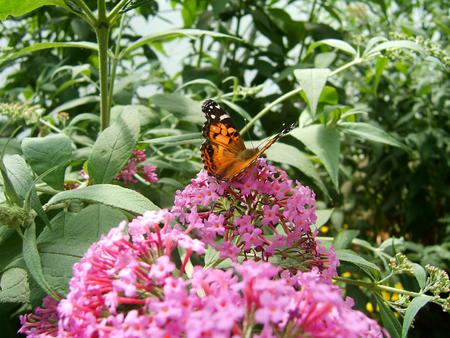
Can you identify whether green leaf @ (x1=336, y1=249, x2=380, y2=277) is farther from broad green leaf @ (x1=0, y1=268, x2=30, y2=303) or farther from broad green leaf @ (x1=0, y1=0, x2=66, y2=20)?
broad green leaf @ (x1=0, y1=0, x2=66, y2=20)

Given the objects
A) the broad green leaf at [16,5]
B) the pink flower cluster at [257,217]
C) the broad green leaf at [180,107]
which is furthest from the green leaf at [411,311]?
the broad green leaf at [16,5]

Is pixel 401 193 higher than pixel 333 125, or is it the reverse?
pixel 333 125

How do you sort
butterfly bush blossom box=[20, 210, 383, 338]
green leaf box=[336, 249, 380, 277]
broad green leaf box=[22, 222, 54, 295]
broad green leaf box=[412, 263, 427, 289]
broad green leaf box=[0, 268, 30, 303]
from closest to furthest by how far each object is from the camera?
butterfly bush blossom box=[20, 210, 383, 338] → broad green leaf box=[22, 222, 54, 295] → broad green leaf box=[0, 268, 30, 303] → green leaf box=[336, 249, 380, 277] → broad green leaf box=[412, 263, 427, 289]

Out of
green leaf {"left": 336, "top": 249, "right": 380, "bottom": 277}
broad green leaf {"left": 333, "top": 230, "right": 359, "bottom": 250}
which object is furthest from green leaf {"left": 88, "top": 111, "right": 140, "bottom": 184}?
broad green leaf {"left": 333, "top": 230, "right": 359, "bottom": 250}

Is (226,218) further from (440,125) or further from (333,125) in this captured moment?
(440,125)

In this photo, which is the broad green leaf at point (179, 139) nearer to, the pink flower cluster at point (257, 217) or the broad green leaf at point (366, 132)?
the pink flower cluster at point (257, 217)

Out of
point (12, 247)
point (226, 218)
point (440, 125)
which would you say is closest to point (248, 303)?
point (226, 218)
